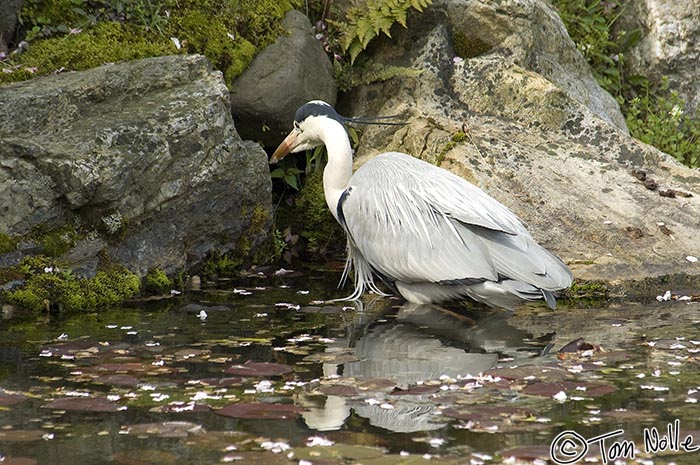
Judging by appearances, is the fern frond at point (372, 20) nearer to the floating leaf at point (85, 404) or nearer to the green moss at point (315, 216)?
the green moss at point (315, 216)

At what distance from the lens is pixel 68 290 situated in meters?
6.22

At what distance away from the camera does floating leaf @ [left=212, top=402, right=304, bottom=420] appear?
4.03m

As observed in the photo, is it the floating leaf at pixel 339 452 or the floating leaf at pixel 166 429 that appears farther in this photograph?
the floating leaf at pixel 166 429

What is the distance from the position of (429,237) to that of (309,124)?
4.69ft

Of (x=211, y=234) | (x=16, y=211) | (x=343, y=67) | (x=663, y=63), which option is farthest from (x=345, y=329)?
(x=663, y=63)

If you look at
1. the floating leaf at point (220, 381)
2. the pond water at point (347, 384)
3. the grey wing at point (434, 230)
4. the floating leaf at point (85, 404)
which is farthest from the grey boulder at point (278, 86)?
the floating leaf at point (85, 404)

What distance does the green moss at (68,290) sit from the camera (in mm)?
6105

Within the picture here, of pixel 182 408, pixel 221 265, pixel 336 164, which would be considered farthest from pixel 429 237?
pixel 182 408

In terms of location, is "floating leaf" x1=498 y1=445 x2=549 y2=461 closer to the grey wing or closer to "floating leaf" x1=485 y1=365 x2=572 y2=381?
"floating leaf" x1=485 y1=365 x2=572 y2=381

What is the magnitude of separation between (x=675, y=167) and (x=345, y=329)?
3352 millimetres

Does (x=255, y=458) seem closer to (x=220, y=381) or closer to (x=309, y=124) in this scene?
(x=220, y=381)

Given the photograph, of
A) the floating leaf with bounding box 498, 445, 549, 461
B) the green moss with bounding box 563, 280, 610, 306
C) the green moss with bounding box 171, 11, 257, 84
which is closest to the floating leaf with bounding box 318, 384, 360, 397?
the floating leaf with bounding box 498, 445, 549, 461

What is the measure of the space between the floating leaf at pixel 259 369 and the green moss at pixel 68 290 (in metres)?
1.79

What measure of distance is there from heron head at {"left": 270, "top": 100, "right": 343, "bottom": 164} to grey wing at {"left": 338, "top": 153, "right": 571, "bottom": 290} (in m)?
0.54
